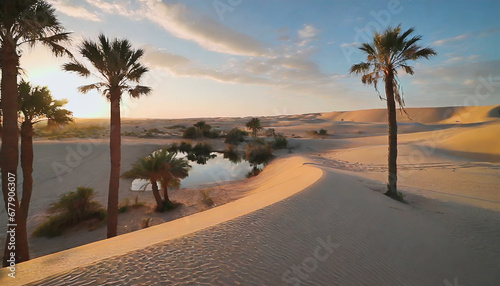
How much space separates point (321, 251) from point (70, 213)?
9.40 meters

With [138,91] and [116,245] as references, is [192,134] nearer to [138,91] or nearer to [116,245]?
[138,91]

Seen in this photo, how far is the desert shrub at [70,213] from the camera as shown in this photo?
7562 mm

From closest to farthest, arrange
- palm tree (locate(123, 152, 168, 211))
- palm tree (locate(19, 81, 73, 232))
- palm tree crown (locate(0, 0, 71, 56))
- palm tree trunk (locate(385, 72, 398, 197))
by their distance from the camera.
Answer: palm tree crown (locate(0, 0, 71, 56))
palm tree (locate(19, 81, 73, 232))
palm tree trunk (locate(385, 72, 398, 197))
palm tree (locate(123, 152, 168, 211))

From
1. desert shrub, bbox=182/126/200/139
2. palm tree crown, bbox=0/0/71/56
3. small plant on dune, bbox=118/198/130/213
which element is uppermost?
palm tree crown, bbox=0/0/71/56

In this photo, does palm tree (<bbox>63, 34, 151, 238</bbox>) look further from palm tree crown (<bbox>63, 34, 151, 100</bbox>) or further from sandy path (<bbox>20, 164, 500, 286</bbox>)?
sandy path (<bbox>20, 164, 500, 286</bbox>)

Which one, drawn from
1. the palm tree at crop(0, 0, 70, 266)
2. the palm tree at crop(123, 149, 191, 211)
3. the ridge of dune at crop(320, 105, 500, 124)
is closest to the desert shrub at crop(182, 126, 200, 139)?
the palm tree at crop(123, 149, 191, 211)

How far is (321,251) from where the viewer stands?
3.42m

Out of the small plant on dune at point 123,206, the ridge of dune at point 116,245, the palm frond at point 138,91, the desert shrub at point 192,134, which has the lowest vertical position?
the small plant on dune at point 123,206

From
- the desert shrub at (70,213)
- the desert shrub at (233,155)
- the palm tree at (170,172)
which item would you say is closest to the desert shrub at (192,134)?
the desert shrub at (233,155)

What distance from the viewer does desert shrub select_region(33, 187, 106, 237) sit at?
24.8 feet

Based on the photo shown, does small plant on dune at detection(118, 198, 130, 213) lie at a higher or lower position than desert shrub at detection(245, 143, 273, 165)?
lower

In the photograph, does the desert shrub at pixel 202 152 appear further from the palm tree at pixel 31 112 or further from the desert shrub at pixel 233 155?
the palm tree at pixel 31 112

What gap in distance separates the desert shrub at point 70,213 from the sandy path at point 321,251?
768 centimetres

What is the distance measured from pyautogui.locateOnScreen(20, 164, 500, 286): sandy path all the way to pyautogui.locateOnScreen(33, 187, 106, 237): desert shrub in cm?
768
